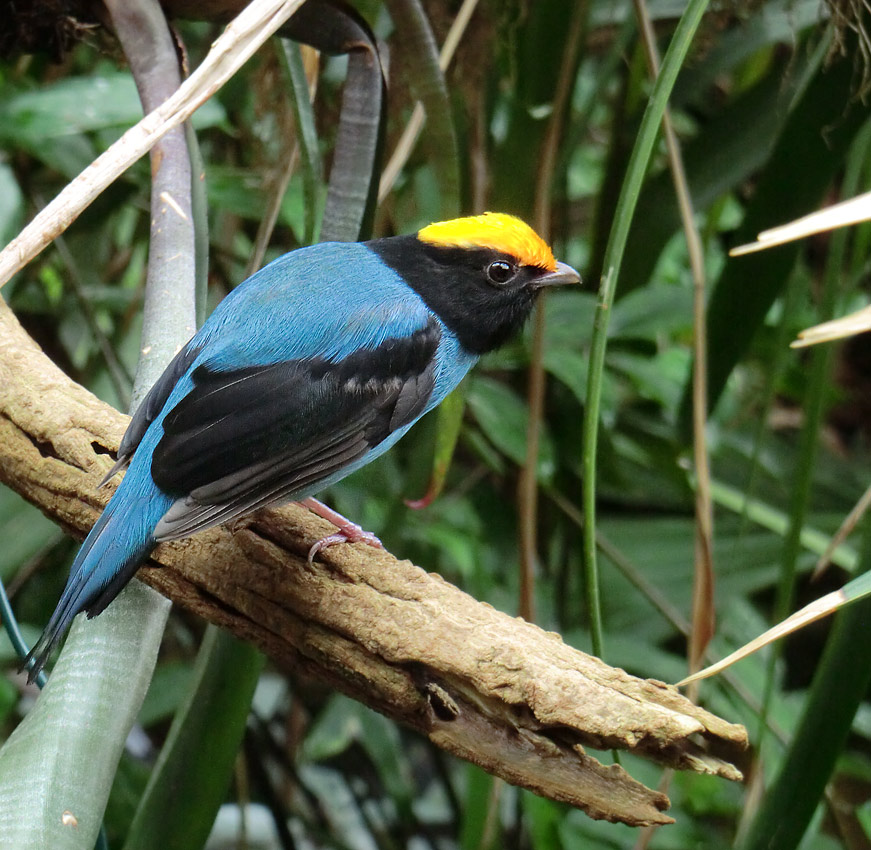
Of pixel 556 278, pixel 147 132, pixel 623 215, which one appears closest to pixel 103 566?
pixel 147 132

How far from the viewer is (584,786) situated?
129 cm

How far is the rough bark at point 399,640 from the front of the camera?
128cm

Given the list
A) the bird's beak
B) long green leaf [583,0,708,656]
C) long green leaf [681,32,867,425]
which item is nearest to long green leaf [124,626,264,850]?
long green leaf [583,0,708,656]

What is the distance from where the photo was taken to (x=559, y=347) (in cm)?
304

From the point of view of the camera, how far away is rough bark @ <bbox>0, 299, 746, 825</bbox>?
4.19ft

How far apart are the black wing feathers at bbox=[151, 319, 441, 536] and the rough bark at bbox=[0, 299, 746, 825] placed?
10 cm

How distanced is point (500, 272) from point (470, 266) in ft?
0.23

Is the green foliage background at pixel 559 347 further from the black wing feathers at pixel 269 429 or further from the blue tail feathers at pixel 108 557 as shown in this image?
the blue tail feathers at pixel 108 557

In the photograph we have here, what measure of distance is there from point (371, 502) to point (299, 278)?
1139mm

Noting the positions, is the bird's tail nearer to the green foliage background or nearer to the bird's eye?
the green foliage background

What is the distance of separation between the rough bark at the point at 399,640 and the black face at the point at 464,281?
62cm

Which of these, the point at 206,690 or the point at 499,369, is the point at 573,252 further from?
the point at 206,690

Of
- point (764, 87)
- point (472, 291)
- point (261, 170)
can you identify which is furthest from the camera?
point (261, 170)

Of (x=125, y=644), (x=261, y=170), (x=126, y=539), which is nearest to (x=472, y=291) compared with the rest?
(x=126, y=539)
